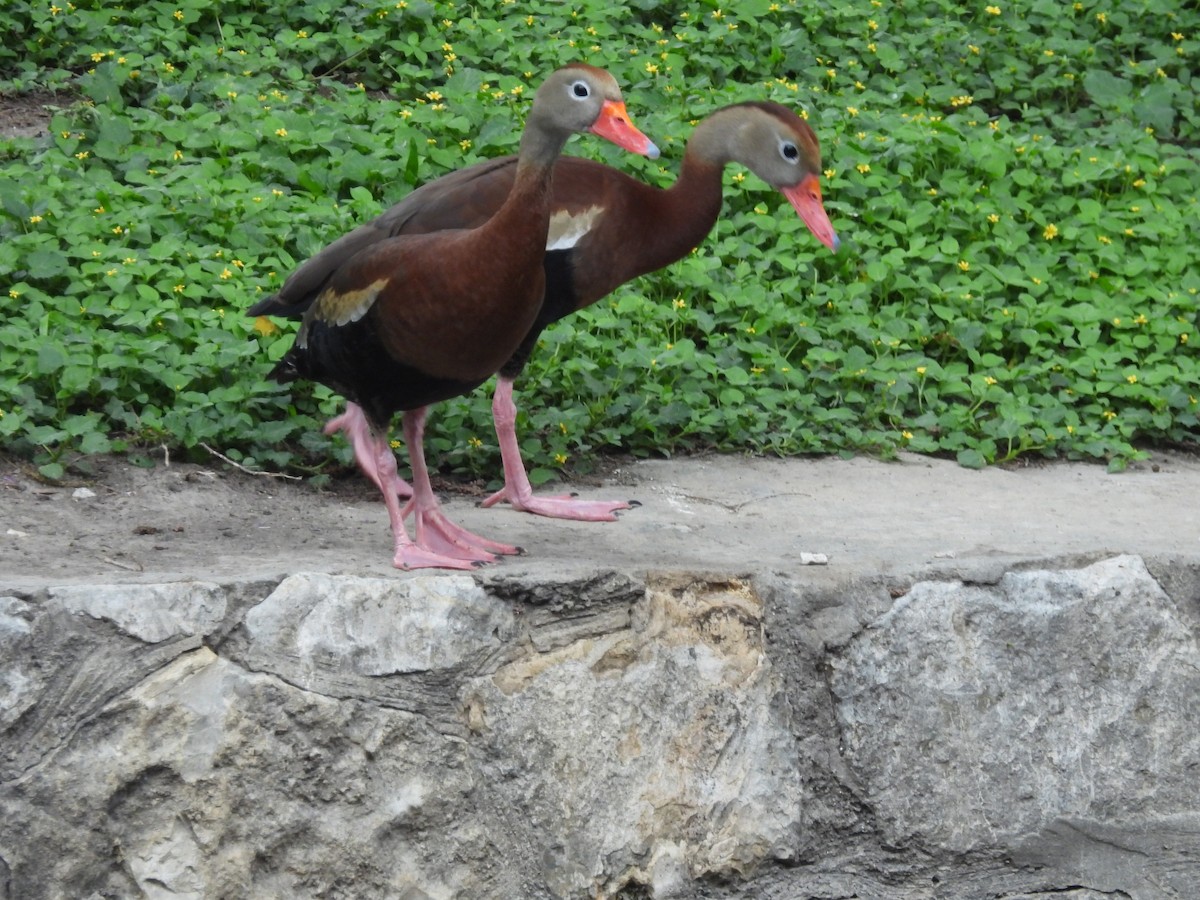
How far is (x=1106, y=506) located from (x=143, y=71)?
428 centimetres

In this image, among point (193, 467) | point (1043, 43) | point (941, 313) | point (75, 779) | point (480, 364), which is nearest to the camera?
point (75, 779)

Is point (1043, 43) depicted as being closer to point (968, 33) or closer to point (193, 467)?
point (968, 33)

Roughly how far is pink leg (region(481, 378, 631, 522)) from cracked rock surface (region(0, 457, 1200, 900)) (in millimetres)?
150

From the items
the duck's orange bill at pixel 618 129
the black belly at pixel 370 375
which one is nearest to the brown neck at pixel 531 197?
the duck's orange bill at pixel 618 129

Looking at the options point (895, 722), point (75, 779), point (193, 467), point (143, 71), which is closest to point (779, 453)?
point (895, 722)

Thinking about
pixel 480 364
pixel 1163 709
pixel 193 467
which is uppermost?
pixel 480 364

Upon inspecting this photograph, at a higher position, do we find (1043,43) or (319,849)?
(1043,43)

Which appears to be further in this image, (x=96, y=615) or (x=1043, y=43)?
(x=1043, y=43)

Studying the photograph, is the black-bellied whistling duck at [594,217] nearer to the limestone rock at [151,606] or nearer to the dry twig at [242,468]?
the dry twig at [242,468]

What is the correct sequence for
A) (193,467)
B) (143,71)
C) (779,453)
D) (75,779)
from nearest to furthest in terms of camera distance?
(75,779)
(193,467)
(779,453)
(143,71)

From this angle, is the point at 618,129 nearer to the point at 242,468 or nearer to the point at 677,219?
the point at 677,219

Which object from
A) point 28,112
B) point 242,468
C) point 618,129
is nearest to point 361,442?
point 242,468

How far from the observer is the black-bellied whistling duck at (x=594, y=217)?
422cm

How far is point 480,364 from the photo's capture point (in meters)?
3.62
